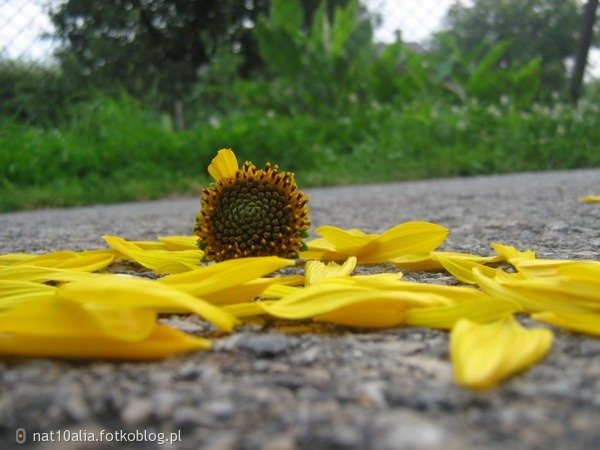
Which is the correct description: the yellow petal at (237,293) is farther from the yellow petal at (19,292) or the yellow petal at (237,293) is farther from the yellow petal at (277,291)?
the yellow petal at (19,292)

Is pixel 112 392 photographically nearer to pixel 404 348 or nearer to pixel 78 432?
pixel 78 432

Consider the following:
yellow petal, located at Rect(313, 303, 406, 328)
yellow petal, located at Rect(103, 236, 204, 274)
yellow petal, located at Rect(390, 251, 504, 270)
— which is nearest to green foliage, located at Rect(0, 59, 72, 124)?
yellow petal, located at Rect(103, 236, 204, 274)

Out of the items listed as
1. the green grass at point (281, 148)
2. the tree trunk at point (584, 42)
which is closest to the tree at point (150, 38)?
the green grass at point (281, 148)

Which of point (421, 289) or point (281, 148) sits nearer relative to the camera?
point (421, 289)

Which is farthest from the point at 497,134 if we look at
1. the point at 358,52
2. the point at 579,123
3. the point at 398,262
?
the point at 398,262

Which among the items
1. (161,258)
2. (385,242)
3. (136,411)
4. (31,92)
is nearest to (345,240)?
(385,242)

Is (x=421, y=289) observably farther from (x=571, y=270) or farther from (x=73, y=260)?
(x=73, y=260)
